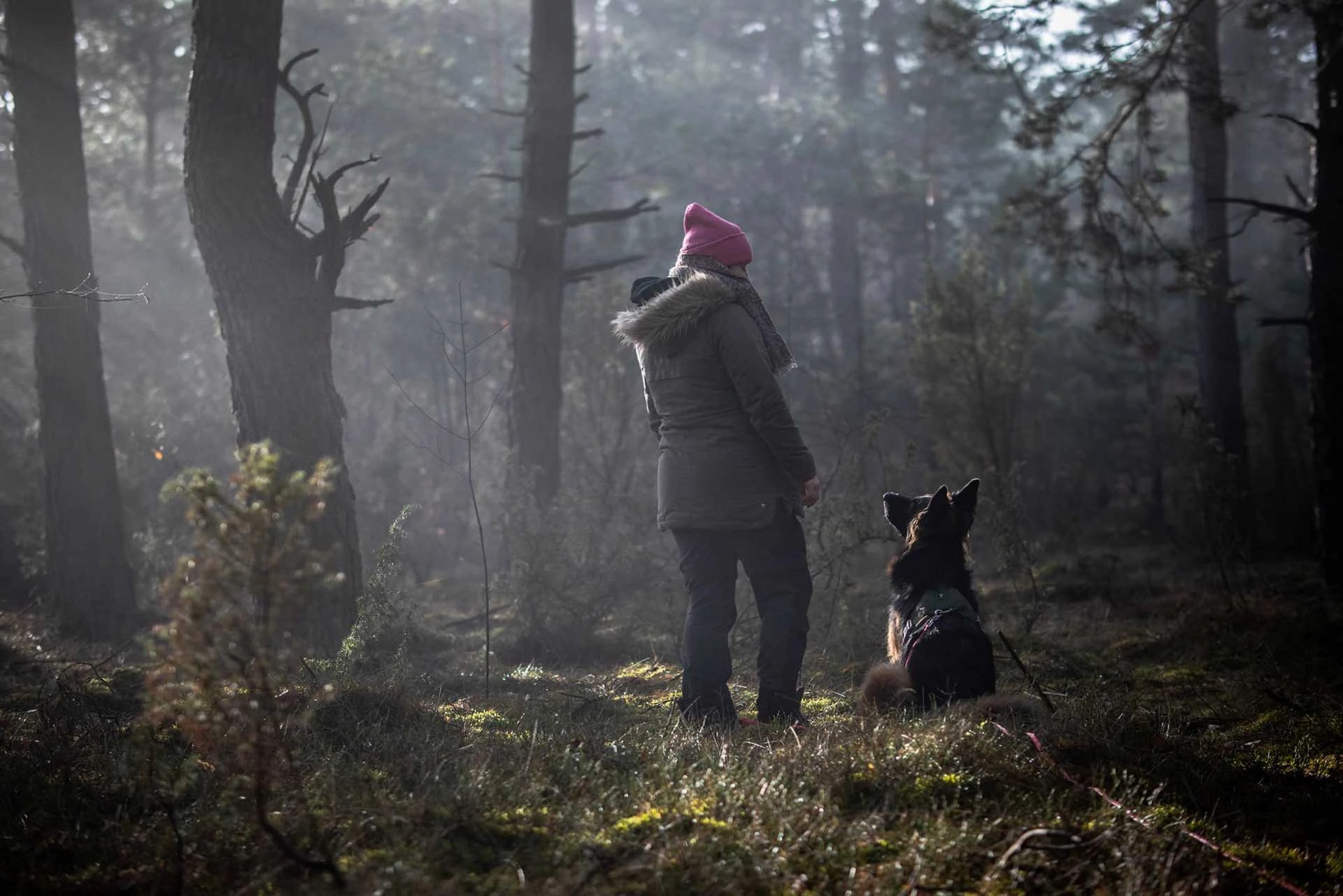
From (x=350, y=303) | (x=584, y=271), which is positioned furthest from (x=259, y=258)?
(x=584, y=271)

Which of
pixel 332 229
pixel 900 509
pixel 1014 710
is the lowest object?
pixel 1014 710

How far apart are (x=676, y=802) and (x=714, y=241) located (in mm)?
2611

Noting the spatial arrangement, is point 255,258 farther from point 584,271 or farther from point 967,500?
point 967,500

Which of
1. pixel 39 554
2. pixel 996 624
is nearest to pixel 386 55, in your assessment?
pixel 39 554

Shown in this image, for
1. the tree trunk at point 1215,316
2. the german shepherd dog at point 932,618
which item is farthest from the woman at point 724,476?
the tree trunk at point 1215,316

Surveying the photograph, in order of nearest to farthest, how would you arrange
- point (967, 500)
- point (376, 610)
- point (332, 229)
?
point (376, 610), point (967, 500), point (332, 229)

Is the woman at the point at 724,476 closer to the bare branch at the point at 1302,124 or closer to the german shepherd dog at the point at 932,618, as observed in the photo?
the german shepherd dog at the point at 932,618

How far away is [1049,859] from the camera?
2.79 meters

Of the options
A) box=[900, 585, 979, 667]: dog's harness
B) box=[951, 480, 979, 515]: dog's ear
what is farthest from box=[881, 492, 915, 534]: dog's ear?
box=[900, 585, 979, 667]: dog's harness

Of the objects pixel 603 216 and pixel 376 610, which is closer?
pixel 376 610

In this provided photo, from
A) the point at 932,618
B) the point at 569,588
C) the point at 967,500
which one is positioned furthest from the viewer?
the point at 569,588

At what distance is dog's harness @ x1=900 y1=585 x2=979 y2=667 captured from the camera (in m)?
4.71

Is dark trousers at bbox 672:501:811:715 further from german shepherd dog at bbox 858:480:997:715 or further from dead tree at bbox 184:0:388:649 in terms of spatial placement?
dead tree at bbox 184:0:388:649

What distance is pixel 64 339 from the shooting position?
881 centimetres
